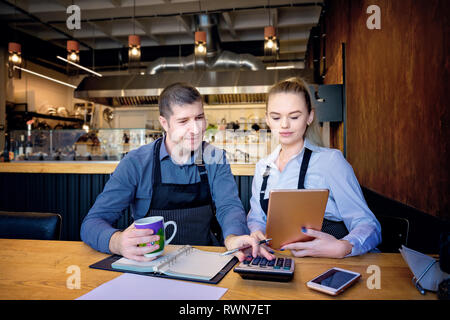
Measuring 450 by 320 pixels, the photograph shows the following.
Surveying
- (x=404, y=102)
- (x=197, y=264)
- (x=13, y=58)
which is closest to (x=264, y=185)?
(x=197, y=264)

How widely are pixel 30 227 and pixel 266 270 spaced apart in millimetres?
981

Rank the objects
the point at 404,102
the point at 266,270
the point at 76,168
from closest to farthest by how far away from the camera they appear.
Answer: the point at 266,270 → the point at 404,102 → the point at 76,168

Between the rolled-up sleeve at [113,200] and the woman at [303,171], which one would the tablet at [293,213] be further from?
the rolled-up sleeve at [113,200]

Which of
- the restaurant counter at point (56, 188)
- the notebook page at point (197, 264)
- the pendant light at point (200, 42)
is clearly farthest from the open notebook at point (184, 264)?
the pendant light at point (200, 42)

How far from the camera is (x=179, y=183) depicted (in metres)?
1.31

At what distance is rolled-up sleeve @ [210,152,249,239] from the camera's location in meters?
1.19

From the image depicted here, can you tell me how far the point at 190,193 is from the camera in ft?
4.18

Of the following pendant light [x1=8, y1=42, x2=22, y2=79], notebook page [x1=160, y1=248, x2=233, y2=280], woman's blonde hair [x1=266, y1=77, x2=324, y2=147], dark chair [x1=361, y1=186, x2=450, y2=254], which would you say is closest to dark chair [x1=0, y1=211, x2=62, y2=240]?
notebook page [x1=160, y1=248, x2=233, y2=280]

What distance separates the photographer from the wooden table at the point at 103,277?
27.2 inches

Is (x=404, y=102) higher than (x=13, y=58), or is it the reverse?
(x=13, y=58)

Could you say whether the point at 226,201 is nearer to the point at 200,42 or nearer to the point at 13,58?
the point at 200,42

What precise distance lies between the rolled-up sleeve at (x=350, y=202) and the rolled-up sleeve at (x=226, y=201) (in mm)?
389

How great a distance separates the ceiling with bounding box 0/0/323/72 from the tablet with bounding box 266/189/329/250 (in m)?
4.57
